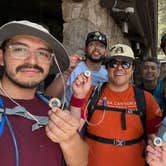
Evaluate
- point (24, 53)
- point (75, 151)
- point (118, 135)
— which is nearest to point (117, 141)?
point (118, 135)

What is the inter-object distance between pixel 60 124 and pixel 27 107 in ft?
1.23

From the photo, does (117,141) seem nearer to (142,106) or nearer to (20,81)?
(142,106)

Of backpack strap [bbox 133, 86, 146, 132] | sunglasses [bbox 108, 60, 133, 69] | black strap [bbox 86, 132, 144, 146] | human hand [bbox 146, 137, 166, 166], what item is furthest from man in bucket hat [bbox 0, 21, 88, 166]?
sunglasses [bbox 108, 60, 133, 69]

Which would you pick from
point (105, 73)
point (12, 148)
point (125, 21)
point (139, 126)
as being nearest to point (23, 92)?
point (12, 148)

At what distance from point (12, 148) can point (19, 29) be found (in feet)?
2.17

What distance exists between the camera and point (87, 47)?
362 centimetres

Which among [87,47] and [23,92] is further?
[87,47]

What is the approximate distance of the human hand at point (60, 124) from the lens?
1679mm

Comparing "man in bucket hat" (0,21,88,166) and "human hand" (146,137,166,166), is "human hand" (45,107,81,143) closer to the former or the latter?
"man in bucket hat" (0,21,88,166)

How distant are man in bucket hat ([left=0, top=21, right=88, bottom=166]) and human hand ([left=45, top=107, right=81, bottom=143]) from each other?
24 mm

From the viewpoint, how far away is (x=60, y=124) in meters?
1.68

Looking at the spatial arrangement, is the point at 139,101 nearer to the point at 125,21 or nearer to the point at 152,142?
the point at 152,142

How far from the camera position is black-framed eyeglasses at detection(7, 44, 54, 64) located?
1959mm

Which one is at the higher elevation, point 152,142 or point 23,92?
point 23,92
